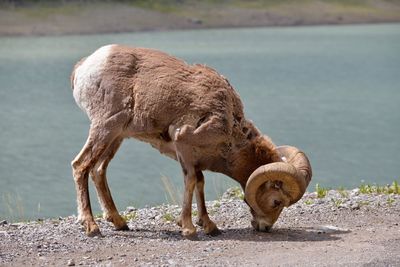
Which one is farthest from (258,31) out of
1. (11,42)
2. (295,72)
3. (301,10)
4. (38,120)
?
(38,120)

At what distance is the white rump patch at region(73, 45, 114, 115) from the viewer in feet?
32.3

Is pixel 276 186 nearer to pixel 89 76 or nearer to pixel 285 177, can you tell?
pixel 285 177

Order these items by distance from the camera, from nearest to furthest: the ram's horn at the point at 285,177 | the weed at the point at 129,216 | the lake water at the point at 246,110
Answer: the ram's horn at the point at 285,177 → the weed at the point at 129,216 → the lake water at the point at 246,110

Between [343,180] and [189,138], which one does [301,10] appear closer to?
[343,180]

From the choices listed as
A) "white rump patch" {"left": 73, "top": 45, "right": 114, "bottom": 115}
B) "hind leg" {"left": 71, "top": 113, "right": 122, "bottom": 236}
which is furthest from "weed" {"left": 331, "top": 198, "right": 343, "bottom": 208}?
"white rump patch" {"left": 73, "top": 45, "right": 114, "bottom": 115}

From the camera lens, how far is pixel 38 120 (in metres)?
33.0

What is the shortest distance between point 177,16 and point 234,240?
68904mm

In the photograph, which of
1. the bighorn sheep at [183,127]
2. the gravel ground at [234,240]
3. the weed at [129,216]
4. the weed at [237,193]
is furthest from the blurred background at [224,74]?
the bighorn sheep at [183,127]

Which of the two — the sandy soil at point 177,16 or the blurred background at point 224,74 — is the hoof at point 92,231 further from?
the sandy soil at point 177,16

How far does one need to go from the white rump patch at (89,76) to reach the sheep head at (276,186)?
2.01 meters

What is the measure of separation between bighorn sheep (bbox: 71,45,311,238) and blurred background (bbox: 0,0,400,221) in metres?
3.63

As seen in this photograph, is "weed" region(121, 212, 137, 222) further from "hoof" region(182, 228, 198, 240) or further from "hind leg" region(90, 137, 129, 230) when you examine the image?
"hoof" region(182, 228, 198, 240)

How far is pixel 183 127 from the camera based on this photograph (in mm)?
9500

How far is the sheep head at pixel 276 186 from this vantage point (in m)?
9.21
